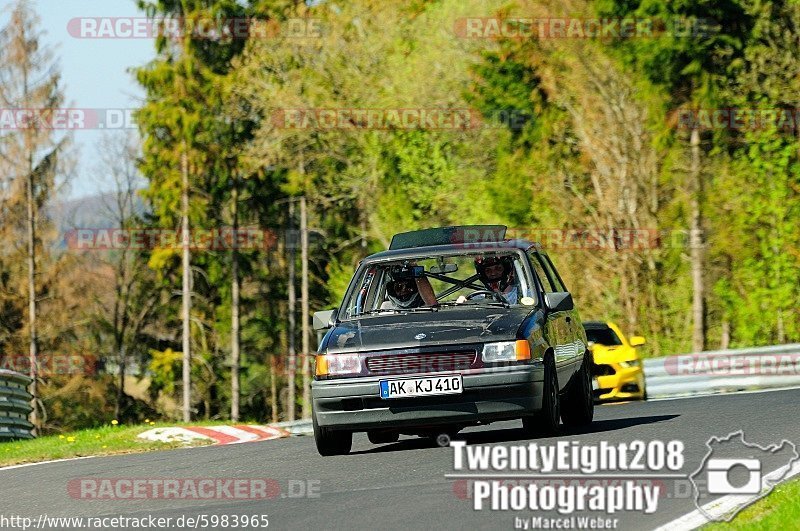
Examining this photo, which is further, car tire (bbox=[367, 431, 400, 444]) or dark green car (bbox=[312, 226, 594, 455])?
car tire (bbox=[367, 431, 400, 444])

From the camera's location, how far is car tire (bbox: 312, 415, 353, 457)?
12.4 meters

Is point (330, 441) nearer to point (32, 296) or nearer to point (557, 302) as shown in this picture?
point (557, 302)

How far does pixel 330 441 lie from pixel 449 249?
6.65 feet

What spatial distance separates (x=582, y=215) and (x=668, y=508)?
110 ft

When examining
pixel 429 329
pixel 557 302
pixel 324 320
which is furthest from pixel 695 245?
pixel 429 329

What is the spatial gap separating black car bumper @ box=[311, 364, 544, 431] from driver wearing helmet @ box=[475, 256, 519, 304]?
1.55 meters

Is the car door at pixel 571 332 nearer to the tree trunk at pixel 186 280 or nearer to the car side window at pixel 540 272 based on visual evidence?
the car side window at pixel 540 272

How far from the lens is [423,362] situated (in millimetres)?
11891

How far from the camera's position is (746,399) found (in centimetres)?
1825

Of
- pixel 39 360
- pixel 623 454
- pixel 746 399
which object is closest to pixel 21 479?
pixel 623 454

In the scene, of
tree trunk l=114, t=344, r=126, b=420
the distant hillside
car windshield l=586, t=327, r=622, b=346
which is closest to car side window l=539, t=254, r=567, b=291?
car windshield l=586, t=327, r=622, b=346

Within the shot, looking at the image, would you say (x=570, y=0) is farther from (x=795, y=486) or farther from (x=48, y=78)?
(x=795, y=486)

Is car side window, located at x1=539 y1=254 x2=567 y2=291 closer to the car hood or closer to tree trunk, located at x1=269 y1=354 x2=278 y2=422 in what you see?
the car hood

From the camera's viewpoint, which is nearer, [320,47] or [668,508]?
[668,508]
